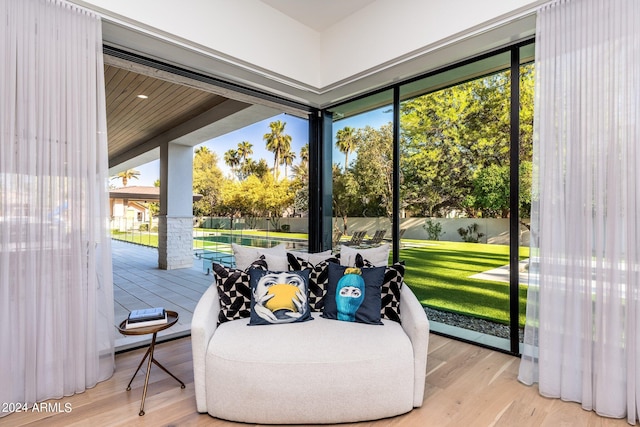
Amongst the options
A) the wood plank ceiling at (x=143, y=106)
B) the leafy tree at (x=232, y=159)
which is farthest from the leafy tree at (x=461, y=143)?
the wood plank ceiling at (x=143, y=106)

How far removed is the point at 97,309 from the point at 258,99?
2445 millimetres

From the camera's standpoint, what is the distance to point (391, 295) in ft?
7.54

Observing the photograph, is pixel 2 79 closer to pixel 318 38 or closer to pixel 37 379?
pixel 37 379

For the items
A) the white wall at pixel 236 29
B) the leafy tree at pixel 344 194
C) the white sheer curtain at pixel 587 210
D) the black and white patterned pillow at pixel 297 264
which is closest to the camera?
the white sheer curtain at pixel 587 210

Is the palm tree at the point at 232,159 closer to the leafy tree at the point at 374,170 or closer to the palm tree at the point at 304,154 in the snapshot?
the palm tree at the point at 304,154

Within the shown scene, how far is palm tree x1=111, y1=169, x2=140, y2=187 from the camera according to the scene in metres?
3.26

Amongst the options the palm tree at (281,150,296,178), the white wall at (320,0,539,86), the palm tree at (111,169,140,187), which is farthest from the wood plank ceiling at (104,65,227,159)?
the white wall at (320,0,539,86)

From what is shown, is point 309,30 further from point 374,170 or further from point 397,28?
point 374,170

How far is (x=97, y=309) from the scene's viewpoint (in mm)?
2270

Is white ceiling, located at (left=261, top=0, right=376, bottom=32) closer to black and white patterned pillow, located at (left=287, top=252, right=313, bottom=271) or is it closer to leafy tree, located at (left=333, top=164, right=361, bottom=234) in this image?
leafy tree, located at (left=333, top=164, right=361, bottom=234)

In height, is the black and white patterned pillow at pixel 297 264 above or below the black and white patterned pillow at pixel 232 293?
above

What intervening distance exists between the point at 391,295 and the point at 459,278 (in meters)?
1.28

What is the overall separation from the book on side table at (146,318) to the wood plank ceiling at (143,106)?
205 cm

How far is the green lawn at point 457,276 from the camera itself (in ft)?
9.62
